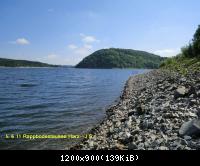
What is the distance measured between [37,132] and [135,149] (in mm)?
8593

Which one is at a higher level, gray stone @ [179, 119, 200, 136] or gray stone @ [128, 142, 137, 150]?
gray stone @ [179, 119, 200, 136]

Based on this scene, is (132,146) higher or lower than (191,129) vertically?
lower

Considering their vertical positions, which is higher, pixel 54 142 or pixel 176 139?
pixel 176 139

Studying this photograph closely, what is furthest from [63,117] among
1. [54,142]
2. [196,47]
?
[196,47]

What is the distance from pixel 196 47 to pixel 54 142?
49117 mm

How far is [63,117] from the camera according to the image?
20906 millimetres

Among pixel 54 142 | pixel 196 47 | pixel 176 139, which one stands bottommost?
pixel 54 142

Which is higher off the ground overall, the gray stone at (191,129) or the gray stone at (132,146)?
the gray stone at (191,129)
